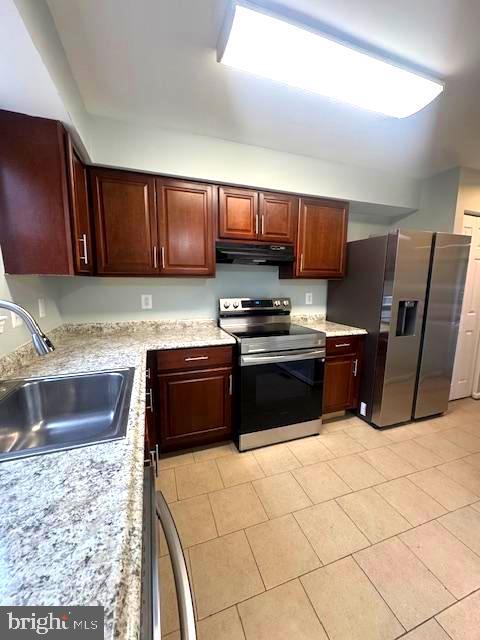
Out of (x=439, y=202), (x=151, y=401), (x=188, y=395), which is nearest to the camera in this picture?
(x=151, y=401)

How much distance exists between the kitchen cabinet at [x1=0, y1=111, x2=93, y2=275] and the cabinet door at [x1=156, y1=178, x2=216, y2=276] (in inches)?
25.5

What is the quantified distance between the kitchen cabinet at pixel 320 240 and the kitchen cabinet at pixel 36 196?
1.74 meters

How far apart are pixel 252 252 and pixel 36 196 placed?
56.3 inches

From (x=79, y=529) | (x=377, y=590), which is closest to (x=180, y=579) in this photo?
(x=79, y=529)

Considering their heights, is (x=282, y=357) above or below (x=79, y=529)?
below

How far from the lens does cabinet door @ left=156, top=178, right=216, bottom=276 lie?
6.57 feet

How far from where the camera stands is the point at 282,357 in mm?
2064

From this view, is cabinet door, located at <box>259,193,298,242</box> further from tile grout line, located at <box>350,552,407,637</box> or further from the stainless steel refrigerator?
tile grout line, located at <box>350,552,407,637</box>

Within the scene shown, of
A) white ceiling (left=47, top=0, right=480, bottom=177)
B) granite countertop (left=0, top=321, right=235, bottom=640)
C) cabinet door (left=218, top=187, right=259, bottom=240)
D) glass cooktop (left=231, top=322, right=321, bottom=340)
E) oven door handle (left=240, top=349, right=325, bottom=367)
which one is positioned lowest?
oven door handle (left=240, top=349, right=325, bottom=367)

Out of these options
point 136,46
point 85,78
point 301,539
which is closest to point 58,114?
point 85,78

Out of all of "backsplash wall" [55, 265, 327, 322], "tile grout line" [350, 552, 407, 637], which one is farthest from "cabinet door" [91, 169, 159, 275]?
"tile grout line" [350, 552, 407, 637]

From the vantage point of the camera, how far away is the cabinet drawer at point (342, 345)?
7.70 feet

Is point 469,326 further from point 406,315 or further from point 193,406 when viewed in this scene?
point 193,406

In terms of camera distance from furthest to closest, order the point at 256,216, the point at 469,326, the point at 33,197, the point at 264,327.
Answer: the point at 469,326, the point at 264,327, the point at 256,216, the point at 33,197
